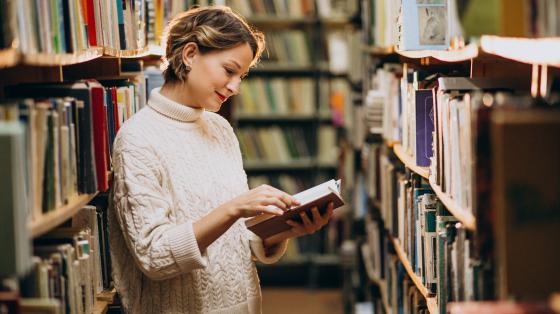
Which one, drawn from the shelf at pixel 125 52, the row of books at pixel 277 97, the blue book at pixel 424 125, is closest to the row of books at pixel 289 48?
the row of books at pixel 277 97

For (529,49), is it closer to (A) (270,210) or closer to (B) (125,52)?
(A) (270,210)

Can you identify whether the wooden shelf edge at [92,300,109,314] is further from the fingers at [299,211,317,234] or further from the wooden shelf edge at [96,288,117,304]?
the fingers at [299,211,317,234]

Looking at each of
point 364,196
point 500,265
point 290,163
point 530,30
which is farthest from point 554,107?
point 290,163

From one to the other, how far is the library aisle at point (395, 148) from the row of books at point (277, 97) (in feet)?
4.09

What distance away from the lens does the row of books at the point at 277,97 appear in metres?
6.28

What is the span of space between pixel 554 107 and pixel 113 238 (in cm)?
134

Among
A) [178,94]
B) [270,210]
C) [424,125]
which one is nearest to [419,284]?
[424,125]

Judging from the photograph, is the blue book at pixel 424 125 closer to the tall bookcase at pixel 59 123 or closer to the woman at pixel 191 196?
the woman at pixel 191 196

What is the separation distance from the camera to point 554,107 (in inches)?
60.8

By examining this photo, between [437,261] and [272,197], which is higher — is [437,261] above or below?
below

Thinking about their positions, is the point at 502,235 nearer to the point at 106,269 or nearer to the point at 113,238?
the point at 113,238

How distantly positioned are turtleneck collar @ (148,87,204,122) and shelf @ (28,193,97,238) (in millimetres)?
396

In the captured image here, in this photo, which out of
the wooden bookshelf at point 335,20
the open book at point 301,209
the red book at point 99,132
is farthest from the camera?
the wooden bookshelf at point 335,20

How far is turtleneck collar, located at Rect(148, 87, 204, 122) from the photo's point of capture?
2465mm
